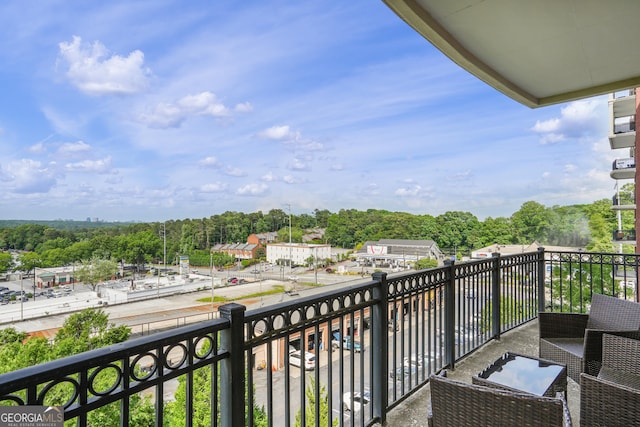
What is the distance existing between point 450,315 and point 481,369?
1.84 feet

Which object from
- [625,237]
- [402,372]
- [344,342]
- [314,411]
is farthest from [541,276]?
[625,237]

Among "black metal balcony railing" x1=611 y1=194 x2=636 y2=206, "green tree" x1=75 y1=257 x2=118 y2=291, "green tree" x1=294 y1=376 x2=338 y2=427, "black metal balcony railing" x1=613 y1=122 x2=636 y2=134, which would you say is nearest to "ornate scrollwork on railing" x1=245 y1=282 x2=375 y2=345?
"green tree" x1=294 y1=376 x2=338 y2=427

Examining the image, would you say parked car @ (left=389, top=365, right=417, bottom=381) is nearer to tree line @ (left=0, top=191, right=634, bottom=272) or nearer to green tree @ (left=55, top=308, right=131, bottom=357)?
tree line @ (left=0, top=191, right=634, bottom=272)

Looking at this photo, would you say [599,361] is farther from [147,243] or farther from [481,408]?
[147,243]

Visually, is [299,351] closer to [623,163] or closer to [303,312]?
[303,312]

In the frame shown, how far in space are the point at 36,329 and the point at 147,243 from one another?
7.49 meters

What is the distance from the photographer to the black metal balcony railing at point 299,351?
927 millimetres

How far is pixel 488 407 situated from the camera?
1196 millimetres

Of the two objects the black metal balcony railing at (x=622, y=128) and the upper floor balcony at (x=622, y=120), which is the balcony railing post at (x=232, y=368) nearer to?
the upper floor balcony at (x=622, y=120)

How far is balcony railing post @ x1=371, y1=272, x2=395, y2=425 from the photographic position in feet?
6.79

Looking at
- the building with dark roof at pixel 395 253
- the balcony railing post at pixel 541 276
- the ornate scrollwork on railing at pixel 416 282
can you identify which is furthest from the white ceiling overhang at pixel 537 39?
the building with dark roof at pixel 395 253

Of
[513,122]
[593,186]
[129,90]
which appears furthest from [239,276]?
[129,90]

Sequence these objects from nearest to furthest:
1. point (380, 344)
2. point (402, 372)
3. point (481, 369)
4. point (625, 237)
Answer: point (380, 344)
point (402, 372)
point (481, 369)
point (625, 237)

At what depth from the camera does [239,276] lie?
2727cm
